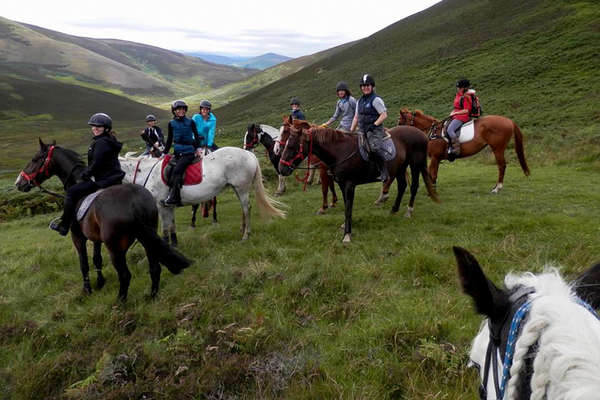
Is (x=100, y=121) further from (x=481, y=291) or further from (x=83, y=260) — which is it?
(x=481, y=291)

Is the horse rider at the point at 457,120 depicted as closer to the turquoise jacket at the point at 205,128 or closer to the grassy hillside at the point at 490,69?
the grassy hillside at the point at 490,69

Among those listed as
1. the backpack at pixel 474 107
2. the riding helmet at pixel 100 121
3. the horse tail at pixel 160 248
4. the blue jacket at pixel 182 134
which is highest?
the backpack at pixel 474 107

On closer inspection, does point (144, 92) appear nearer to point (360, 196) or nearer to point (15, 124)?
point (15, 124)

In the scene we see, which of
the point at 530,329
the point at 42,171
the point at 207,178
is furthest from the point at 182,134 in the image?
the point at 530,329

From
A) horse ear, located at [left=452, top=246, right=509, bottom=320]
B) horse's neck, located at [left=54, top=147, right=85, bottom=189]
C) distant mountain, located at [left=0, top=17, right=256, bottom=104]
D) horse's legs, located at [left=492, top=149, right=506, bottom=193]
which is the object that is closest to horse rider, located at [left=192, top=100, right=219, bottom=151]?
horse's neck, located at [left=54, top=147, right=85, bottom=189]

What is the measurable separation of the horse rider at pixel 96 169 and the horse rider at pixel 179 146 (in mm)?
1806

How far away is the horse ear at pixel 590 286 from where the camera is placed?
1.64 m

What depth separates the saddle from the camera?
878 cm

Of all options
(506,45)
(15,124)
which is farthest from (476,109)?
(15,124)

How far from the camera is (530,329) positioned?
4.14ft

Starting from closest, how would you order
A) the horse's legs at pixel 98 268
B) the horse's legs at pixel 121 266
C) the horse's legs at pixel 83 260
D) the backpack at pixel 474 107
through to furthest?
the horse's legs at pixel 121 266 → the horse's legs at pixel 83 260 → the horse's legs at pixel 98 268 → the backpack at pixel 474 107

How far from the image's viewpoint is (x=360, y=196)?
41.3 feet

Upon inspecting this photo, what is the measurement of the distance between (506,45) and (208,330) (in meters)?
49.6

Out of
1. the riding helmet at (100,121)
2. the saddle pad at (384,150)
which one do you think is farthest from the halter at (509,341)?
the saddle pad at (384,150)
